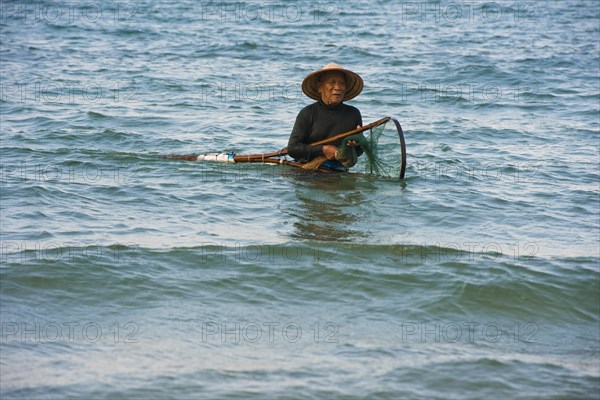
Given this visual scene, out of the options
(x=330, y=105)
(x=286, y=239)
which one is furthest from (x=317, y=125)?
(x=286, y=239)

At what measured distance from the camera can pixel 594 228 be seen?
7.23m

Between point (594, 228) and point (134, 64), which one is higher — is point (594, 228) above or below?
below

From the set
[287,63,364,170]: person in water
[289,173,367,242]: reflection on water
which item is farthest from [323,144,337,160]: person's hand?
[289,173,367,242]: reflection on water

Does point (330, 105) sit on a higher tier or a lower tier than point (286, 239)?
higher

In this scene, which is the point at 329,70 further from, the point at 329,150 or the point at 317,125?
the point at 329,150

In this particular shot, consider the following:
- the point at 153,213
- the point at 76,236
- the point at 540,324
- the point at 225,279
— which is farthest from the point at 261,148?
the point at 540,324

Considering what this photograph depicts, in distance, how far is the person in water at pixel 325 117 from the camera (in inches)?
323

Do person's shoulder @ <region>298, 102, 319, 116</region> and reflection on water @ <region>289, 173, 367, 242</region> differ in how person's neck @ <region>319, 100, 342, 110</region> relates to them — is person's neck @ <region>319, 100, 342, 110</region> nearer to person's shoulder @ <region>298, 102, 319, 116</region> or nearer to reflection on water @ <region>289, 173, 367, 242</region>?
person's shoulder @ <region>298, 102, 319, 116</region>

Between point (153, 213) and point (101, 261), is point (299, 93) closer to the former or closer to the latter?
point (153, 213)

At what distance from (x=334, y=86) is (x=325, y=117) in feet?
1.01

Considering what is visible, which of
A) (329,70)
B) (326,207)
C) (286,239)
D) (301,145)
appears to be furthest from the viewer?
(301,145)

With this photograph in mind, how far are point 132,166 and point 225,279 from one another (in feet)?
11.5

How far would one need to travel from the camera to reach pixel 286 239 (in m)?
6.75

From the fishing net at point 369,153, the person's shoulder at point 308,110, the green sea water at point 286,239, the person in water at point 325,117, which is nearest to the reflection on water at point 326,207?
the green sea water at point 286,239
